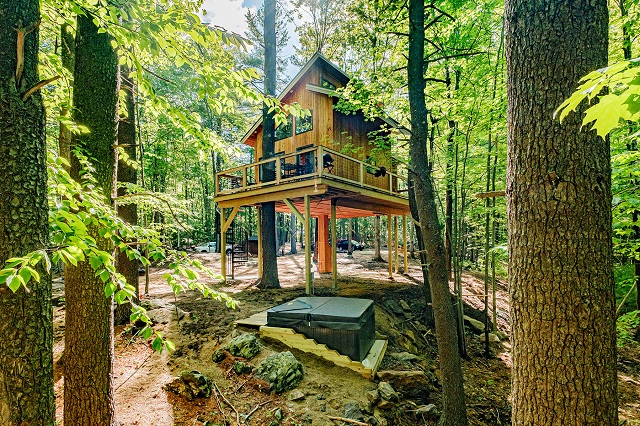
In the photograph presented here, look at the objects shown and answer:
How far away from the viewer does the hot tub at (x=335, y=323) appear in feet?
16.8

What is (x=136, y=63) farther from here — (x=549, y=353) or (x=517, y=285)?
(x=549, y=353)

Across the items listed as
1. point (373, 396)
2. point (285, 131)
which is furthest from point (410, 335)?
point (285, 131)

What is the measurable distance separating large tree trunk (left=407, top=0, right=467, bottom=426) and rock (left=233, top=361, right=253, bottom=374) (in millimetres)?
3177

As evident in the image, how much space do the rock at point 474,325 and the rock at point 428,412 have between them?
5025mm

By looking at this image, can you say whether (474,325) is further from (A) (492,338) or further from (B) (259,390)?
(B) (259,390)

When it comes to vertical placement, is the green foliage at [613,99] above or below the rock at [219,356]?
above

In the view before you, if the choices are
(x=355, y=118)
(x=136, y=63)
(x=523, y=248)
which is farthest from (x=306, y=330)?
(x=355, y=118)

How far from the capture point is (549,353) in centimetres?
159

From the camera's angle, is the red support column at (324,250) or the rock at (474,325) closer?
the rock at (474,325)

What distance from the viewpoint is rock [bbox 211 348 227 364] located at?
16.0 feet

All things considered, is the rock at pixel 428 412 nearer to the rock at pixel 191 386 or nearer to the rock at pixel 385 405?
the rock at pixel 385 405

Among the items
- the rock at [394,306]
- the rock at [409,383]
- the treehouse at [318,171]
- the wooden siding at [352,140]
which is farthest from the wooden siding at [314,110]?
the rock at [409,383]

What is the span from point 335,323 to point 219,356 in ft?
6.79

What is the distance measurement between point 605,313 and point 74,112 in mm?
4662
